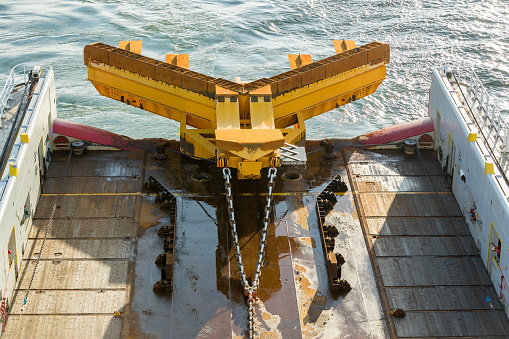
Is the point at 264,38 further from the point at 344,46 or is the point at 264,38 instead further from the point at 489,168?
the point at 489,168

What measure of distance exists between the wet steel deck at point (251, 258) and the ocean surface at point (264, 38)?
1072cm

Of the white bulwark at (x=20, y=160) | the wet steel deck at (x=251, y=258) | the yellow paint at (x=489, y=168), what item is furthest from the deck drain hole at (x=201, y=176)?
the yellow paint at (x=489, y=168)

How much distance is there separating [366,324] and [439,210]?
5.38 meters

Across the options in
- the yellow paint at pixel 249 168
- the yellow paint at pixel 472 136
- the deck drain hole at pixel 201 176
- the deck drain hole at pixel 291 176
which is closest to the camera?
the yellow paint at pixel 249 168

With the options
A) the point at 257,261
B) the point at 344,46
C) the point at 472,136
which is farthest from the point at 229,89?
the point at 472,136

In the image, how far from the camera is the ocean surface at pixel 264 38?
3344cm

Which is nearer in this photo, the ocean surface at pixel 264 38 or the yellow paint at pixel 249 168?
the yellow paint at pixel 249 168

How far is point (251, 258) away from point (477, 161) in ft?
19.6

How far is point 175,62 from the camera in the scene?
76.7ft

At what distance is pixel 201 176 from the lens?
21594mm

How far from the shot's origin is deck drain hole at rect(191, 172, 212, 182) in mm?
21433

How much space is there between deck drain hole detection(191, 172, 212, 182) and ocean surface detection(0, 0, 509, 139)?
1054 cm

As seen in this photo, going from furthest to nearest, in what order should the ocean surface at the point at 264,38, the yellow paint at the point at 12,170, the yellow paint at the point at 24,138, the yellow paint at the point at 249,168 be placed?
the ocean surface at the point at 264,38 < the yellow paint at the point at 24,138 < the yellow paint at the point at 249,168 < the yellow paint at the point at 12,170

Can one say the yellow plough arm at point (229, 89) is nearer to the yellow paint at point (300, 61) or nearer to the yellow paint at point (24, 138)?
the yellow paint at point (300, 61)
